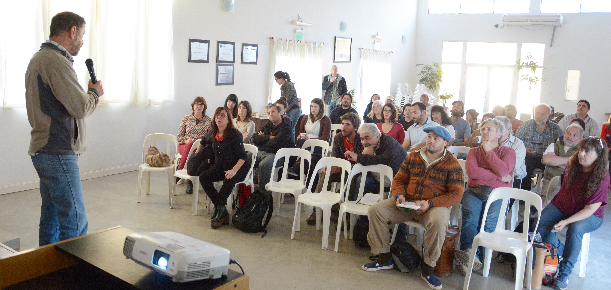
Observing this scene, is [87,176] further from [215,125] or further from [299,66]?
[299,66]

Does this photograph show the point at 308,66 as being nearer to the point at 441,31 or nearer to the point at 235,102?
the point at 235,102

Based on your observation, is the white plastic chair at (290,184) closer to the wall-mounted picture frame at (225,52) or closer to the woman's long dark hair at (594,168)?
the woman's long dark hair at (594,168)

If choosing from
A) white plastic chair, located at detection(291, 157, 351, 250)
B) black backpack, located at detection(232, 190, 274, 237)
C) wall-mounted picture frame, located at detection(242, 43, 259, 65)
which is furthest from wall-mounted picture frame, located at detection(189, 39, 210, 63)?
white plastic chair, located at detection(291, 157, 351, 250)

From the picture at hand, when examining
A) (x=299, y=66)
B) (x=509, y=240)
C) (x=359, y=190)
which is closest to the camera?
(x=509, y=240)

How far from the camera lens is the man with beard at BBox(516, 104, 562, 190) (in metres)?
5.63

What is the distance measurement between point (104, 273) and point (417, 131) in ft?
15.0

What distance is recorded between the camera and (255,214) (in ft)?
14.5

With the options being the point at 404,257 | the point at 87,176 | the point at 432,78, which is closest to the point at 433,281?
the point at 404,257

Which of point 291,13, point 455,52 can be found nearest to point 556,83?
point 455,52

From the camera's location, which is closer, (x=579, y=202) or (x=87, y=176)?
(x=579, y=202)

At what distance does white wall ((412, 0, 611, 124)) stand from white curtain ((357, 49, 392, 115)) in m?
2.19

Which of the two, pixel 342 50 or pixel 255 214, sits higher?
pixel 342 50

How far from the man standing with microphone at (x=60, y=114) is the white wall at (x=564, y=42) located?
40.2 ft

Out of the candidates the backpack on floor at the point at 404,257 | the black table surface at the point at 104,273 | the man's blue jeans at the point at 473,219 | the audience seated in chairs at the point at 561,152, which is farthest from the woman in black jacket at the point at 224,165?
the audience seated in chairs at the point at 561,152
